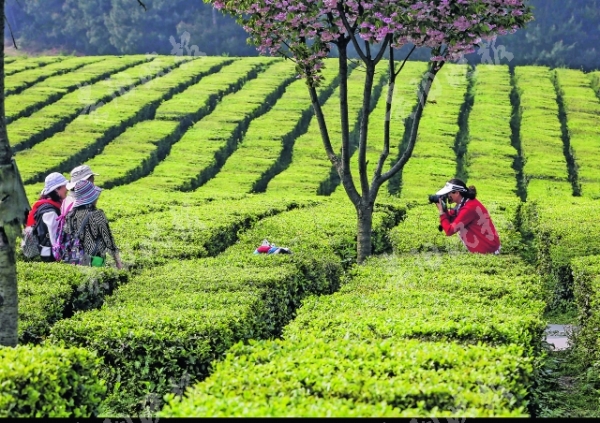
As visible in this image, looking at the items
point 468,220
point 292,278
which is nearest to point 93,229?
point 292,278

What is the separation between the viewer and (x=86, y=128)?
36438 millimetres

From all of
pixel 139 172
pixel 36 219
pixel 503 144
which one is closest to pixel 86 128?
pixel 139 172

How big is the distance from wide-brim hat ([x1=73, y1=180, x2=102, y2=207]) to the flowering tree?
3.66 m

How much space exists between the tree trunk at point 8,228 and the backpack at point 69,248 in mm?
3662

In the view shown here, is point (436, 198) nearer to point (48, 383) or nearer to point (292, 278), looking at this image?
point (292, 278)

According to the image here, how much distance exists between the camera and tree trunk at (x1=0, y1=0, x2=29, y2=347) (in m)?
8.12

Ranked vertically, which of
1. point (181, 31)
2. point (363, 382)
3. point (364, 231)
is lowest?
point (181, 31)

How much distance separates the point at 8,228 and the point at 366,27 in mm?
6378

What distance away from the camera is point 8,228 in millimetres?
8242

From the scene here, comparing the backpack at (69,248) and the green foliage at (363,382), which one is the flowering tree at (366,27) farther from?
the green foliage at (363,382)

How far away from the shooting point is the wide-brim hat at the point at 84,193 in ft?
39.1

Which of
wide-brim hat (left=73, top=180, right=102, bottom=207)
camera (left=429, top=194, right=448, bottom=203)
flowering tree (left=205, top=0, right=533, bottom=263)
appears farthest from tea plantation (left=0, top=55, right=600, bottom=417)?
flowering tree (left=205, top=0, right=533, bottom=263)

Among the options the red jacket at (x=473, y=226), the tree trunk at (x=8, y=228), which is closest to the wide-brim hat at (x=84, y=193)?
the tree trunk at (x=8, y=228)

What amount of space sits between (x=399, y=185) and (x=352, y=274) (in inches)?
757
